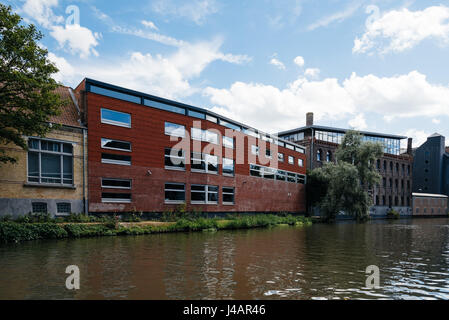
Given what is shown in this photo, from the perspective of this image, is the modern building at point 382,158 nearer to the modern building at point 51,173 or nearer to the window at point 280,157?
the window at point 280,157

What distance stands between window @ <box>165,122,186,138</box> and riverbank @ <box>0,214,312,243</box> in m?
8.21

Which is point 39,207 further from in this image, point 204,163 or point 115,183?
point 204,163

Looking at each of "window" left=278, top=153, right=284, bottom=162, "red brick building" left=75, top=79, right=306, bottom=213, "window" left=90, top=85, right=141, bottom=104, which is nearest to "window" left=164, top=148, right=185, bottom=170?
"red brick building" left=75, top=79, right=306, bottom=213

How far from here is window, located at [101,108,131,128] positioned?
2403cm

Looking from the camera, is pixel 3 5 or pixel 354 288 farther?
pixel 3 5

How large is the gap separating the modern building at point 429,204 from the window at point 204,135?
58.2m

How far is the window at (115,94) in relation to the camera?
934 inches

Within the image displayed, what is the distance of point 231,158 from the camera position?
3334cm

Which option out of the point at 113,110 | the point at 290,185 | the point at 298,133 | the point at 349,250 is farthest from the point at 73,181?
the point at 298,133

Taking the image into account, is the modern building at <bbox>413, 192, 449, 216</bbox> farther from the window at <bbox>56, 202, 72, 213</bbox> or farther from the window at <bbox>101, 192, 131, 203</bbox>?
the window at <bbox>56, 202, 72, 213</bbox>

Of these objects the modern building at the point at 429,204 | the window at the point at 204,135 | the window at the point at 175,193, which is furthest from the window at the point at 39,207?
the modern building at the point at 429,204

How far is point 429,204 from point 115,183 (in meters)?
73.1

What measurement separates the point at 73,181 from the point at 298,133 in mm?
43768
